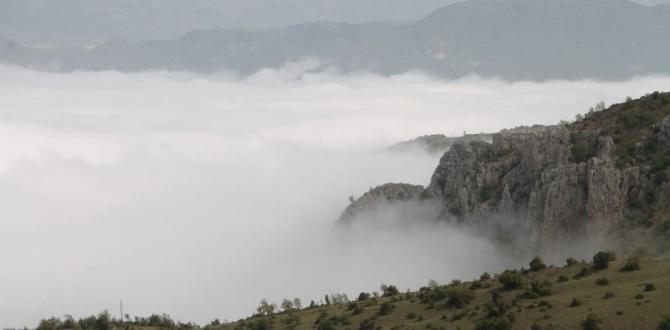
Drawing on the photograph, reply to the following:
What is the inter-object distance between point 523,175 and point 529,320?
6596 centimetres

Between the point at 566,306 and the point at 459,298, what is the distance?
11.4 m

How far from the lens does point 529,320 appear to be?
5959 centimetres

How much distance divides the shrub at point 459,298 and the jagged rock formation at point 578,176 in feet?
133

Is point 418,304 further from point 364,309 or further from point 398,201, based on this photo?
point 398,201

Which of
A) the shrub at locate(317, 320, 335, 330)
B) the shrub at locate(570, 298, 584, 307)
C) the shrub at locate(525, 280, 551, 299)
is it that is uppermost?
the shrub at locate(525, 280, 551, 299)

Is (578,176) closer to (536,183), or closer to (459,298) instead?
(536,183)

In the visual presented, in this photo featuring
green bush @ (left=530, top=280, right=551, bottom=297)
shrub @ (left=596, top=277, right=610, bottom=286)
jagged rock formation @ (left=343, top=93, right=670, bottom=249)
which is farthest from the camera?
jagged rock formation @ (left=343, top=93, right=670, bottom=249)

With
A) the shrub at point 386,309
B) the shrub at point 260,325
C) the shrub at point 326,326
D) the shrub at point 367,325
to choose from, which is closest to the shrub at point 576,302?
the shrub at point 367,325

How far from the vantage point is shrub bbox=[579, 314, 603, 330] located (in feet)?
178

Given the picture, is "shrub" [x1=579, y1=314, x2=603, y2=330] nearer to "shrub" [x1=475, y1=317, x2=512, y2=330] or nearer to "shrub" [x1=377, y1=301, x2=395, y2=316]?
"shrub" [x1=475, y1=317, x2=512, y2=330]

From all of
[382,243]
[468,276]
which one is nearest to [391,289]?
[468,276]

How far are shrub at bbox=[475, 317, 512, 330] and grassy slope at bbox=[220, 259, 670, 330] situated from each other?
1057 mm

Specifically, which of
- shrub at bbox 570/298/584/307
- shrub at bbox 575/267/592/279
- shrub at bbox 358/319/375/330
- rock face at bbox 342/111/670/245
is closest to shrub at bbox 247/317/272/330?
shrub at bbox 358/319/375/330

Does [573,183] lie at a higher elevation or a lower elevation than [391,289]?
higher
